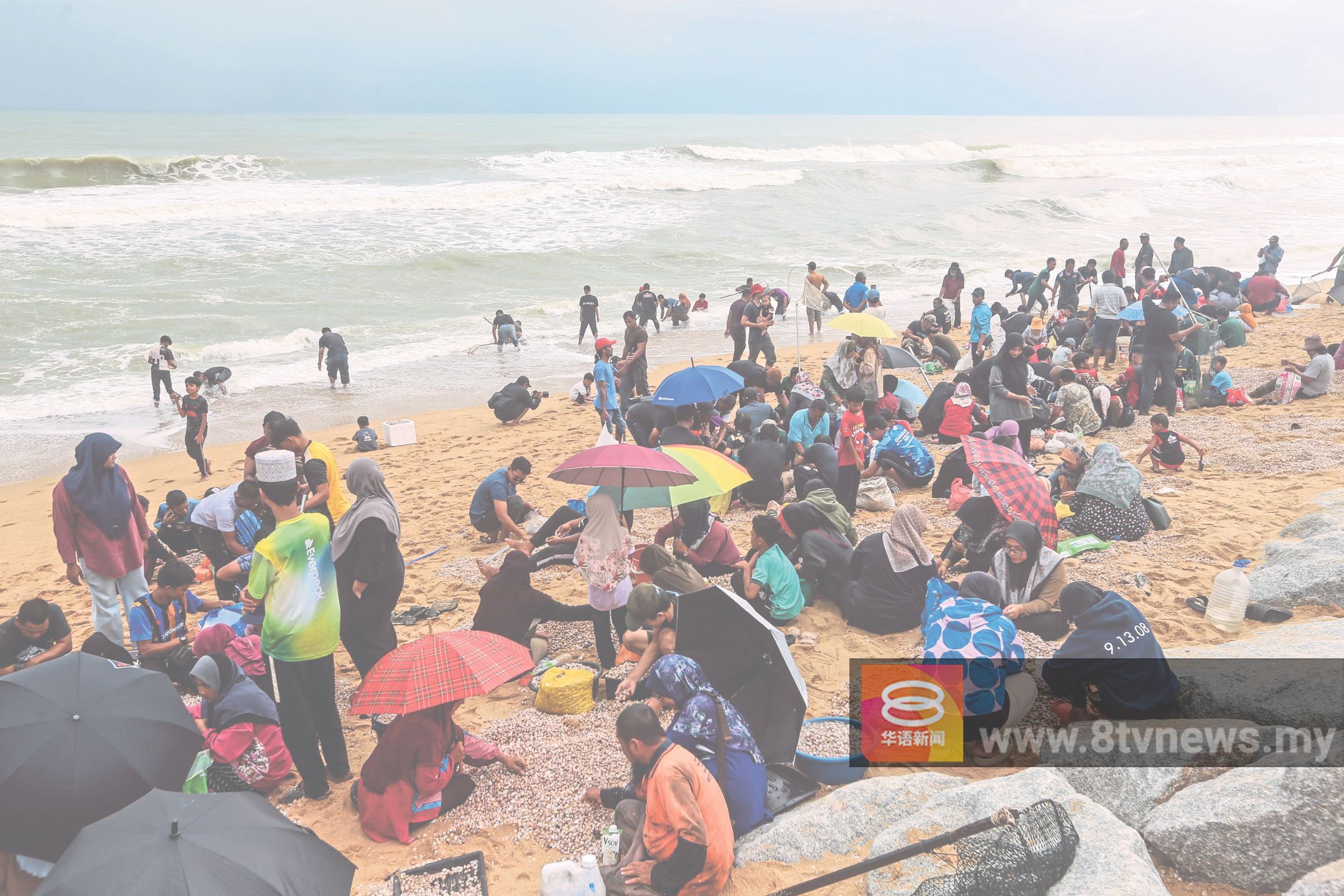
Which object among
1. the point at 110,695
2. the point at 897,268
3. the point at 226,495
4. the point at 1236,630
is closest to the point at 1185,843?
the point at 1236,630

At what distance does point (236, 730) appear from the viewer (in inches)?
183

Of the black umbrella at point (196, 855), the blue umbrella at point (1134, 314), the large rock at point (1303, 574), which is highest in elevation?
the blue umbrella at point (1134, 314)

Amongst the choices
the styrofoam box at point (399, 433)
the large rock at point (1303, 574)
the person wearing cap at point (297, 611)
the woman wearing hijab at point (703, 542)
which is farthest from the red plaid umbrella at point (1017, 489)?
the styrofoam box at point (399, 433)

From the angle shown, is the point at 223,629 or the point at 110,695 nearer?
the point at 110,695

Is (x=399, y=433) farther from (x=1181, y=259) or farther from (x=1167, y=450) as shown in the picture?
(x=1181, y=259)

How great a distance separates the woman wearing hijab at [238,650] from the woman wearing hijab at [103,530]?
1159 mm

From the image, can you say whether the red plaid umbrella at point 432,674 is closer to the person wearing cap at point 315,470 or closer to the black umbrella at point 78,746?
the black umbrella at point 78,746

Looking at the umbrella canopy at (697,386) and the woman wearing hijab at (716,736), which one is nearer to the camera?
the woman wearing hijab at (716,736)

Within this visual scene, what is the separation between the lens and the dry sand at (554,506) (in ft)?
14.7

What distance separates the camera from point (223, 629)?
5176 millimetres

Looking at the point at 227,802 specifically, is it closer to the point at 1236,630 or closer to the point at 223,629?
the point at 223,629

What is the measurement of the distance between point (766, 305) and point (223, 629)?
1078cm

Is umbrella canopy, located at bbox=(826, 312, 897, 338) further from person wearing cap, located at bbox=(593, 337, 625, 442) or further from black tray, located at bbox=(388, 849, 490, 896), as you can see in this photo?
black tray, located at bbox=(388, 849, 490, 896)

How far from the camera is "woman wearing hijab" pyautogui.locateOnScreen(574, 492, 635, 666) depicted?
5793 millimetres
